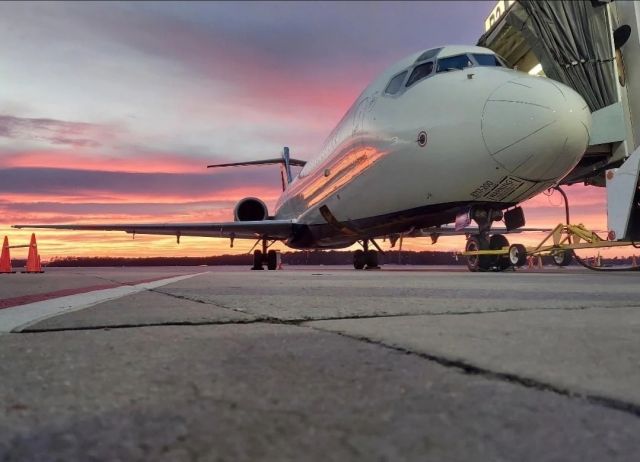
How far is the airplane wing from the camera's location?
43.7ft

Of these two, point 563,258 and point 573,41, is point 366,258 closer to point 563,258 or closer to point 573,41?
point 563,258

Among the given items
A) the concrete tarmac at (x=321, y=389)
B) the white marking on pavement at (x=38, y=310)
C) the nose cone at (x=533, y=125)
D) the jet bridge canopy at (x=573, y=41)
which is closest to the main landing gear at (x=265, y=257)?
the jet bridge canopy at (x=573, y=41)

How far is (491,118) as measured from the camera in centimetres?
658

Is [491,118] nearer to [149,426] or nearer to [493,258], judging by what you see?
[493,258]

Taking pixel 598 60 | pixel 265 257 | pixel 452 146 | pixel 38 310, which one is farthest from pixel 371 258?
pixel 38 310

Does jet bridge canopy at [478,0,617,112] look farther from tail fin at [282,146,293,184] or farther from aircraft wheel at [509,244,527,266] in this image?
tail fin at [282,146,293,184]

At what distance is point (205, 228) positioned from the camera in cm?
1404

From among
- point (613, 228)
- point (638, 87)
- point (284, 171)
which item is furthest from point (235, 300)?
point (284, 171)

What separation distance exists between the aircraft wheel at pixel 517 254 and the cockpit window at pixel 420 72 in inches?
124

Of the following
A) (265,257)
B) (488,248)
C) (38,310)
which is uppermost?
(488,248)

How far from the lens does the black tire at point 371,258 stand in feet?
46.2

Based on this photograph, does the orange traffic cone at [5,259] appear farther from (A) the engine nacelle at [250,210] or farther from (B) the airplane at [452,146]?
(B) the airplane at [452,146]

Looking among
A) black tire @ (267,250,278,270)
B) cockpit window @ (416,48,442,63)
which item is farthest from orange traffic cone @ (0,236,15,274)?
cockpit window @ (416,48,442,63)

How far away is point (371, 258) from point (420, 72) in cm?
698
